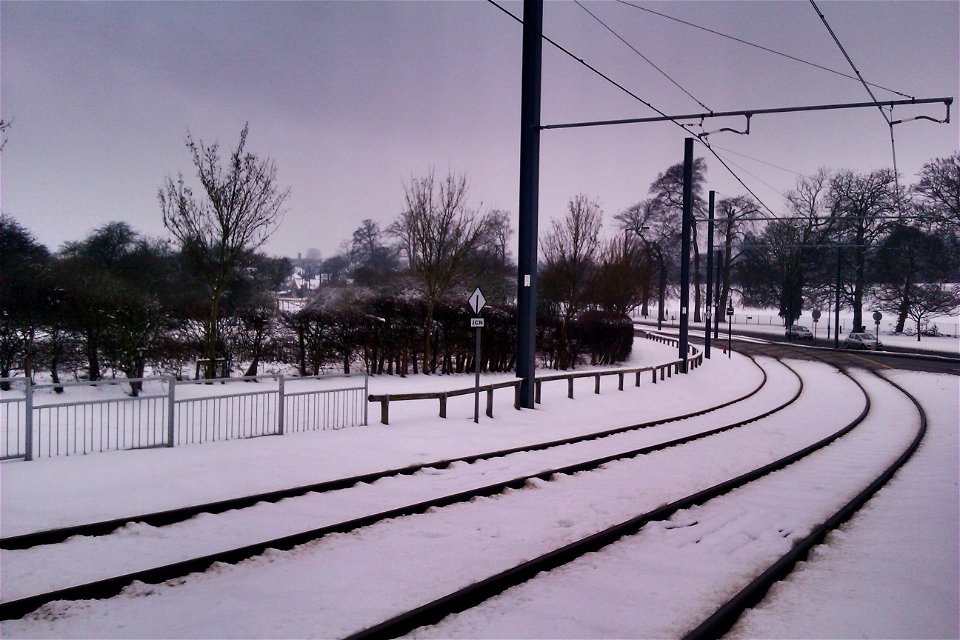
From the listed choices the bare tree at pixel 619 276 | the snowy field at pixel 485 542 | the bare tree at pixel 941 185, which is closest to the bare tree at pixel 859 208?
the bare tree at pixel 941 185

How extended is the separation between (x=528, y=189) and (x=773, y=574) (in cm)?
1063

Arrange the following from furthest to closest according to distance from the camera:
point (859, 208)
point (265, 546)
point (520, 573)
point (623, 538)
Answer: point (859, 208) → point (623, 538) → point (265, 546) → point (520, 573)

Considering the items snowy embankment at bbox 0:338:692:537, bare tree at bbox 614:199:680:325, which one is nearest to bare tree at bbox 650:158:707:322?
bare tree at bbox 614:199:680:325

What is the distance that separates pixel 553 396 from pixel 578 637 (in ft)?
44.3

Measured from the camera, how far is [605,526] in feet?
22.7

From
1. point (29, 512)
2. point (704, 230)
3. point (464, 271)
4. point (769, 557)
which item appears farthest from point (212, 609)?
point (704, 230)

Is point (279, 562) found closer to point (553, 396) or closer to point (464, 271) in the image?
point (553, 396)

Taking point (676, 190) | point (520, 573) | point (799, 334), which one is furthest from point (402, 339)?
point (799, 334)

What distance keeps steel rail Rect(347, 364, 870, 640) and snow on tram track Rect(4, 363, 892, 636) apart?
0.23 meters

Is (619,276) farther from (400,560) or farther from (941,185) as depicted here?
Answer: (400,560)

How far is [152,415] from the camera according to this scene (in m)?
15.2

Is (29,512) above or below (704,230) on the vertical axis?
below

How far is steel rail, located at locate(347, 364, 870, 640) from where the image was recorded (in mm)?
4504

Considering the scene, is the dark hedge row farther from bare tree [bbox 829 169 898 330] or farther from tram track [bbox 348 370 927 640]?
bare tree [bbox 829 169 898 330]
